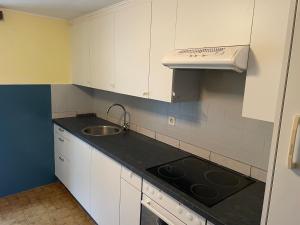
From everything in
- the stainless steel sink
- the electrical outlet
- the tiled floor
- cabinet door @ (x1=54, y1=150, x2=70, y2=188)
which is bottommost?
the tiled floor

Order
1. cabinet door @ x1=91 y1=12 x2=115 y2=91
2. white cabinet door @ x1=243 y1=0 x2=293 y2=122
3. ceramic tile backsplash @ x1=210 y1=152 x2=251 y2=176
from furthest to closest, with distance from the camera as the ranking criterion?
cabinet door @ x1=91 y1=12 x2=115 y2=91
ceramic tile backsplash @ x1=210 y1=152 x2=251 y2=176
white cabinet door @ x1=243 y1=0 x2=293 y2=122

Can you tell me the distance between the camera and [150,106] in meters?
2.29

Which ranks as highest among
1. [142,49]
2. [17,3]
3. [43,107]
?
[17,3]

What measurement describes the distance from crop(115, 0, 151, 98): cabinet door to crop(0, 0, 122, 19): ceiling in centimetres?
23

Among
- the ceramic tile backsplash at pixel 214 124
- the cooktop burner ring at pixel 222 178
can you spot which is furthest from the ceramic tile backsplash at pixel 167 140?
the cooktop burner ring at pixel 222 178

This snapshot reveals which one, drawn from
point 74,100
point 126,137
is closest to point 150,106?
point 126,137

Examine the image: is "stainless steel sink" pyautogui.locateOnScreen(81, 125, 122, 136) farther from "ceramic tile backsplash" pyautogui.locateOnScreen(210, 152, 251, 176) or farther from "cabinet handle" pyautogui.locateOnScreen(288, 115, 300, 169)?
"cabinet handle" pyautogui.locateOnScreen(288, 115, 300, 169)

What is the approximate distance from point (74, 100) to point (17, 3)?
1256 millimetres

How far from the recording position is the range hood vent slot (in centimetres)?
112

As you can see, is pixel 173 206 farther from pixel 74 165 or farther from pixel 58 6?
pixel 58 6

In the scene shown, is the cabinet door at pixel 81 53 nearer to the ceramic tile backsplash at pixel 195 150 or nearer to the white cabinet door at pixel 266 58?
the ceramic tile backsplash at pixel 195 150

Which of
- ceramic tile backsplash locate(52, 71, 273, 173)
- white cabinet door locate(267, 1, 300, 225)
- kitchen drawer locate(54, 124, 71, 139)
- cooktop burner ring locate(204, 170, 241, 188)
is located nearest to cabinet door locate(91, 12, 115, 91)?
ceramic tile backsplash locate(52, 71, 273, 173)

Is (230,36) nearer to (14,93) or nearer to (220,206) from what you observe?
(220,206)

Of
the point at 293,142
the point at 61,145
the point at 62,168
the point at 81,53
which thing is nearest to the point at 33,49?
the point at 81,53
